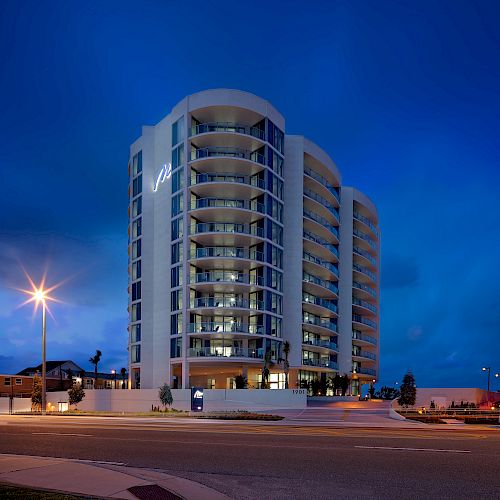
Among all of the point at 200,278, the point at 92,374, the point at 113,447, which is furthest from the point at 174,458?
the point at 92,374

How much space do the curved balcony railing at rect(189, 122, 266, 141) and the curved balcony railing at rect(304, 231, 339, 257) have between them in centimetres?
1484

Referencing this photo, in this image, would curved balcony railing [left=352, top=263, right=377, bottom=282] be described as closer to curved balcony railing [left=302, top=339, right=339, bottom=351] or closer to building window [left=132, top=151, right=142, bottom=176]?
curved balcony railing [left=302, top=339, right=339, bottom=351]

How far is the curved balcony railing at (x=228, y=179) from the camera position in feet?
197

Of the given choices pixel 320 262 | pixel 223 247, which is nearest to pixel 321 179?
pixel 320 262

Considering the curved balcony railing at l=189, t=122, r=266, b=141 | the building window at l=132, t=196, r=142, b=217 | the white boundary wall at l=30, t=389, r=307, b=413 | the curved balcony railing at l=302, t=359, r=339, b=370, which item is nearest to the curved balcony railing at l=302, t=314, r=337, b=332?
the curved balcony railing at l=302, t=359, r=339, b=370

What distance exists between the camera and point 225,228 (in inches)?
2373

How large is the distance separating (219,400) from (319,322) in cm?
2610

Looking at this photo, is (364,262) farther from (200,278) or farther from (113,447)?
(113,447)

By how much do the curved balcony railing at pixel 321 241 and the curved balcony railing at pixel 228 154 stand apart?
41.9 ft

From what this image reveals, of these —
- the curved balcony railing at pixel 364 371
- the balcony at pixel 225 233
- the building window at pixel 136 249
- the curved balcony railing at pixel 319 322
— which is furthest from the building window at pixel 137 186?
the curved balcony railing at pixel 364 371

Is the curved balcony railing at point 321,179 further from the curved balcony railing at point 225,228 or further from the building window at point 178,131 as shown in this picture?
the building window at point 178,131

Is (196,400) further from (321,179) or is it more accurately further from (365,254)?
(365,254)

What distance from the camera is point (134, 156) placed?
70.8 m

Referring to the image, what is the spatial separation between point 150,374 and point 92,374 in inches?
2191
